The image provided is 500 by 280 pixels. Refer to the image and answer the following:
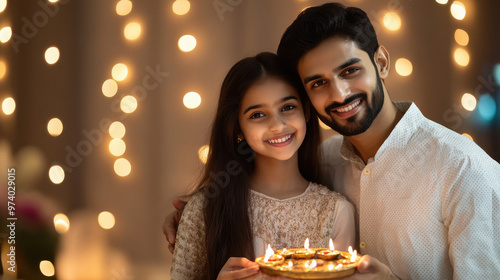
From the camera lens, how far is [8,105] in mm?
2447

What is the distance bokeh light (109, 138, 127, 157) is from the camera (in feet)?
7.75

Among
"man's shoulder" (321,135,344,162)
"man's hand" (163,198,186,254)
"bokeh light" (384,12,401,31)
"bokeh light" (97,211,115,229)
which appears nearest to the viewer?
"man's hand" (163,198,186,254)

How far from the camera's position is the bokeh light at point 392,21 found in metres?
2.17

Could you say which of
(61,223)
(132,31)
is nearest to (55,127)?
(61,223)

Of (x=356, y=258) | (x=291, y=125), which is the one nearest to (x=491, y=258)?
(x=356, y=258)

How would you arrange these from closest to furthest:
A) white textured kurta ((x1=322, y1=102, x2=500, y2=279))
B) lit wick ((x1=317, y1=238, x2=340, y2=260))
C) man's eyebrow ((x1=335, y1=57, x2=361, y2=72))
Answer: lit wick ((x1=317, y1=238, x2=340, y2=260)) → white textured kurta ((x1=322, y1=102, x2=500, y2=279)) → man's eyebrow ((x1=335, y1=57, x2=361, y2=72))

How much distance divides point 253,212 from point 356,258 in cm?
52

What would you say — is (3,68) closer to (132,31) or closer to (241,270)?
(132,31)

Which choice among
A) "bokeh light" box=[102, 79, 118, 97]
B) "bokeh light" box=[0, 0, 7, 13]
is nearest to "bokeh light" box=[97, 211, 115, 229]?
"bokeh light" box=[102, 79, 118, 97]

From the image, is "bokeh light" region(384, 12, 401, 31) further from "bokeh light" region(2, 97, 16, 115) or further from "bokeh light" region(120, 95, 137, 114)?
"bokeh light" region(2, 97, 16, 115)

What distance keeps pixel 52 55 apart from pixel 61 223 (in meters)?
0.77

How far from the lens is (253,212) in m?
1.53

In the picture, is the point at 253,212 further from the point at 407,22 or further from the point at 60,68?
the point at 60,68

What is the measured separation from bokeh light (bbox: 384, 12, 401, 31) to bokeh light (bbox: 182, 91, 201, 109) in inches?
34.1
